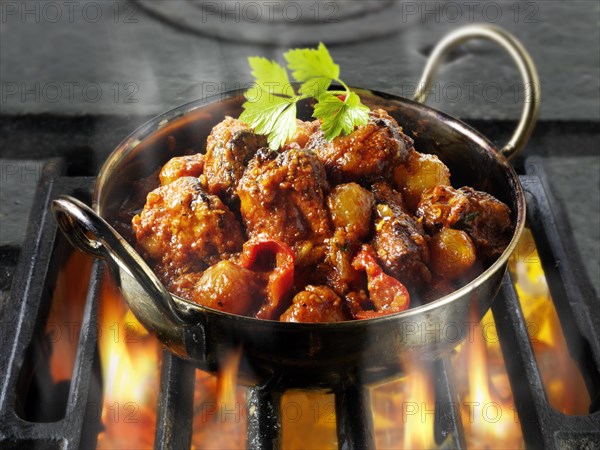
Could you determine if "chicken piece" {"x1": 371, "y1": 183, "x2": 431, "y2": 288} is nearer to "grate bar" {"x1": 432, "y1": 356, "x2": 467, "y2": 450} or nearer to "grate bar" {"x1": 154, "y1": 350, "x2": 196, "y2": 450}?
"grate bar" {"x1": 432, "y1": 356, "x2": 467, "y2": 450}

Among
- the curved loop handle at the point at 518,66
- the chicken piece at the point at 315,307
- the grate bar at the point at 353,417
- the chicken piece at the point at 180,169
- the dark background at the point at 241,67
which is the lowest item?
the grate bar at the point at 353,417

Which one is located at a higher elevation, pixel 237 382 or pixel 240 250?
pixel 240 250

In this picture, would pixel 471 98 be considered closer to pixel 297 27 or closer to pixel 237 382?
pixel 297 27

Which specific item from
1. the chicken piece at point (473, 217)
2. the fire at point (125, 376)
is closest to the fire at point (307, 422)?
the fire at point (125, 376)

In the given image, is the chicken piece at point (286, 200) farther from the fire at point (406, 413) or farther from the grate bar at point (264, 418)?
the fire at point (406, 413)

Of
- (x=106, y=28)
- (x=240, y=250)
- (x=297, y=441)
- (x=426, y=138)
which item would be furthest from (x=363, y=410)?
(x=106, y=28)

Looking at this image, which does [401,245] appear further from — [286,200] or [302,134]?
[302,134]
